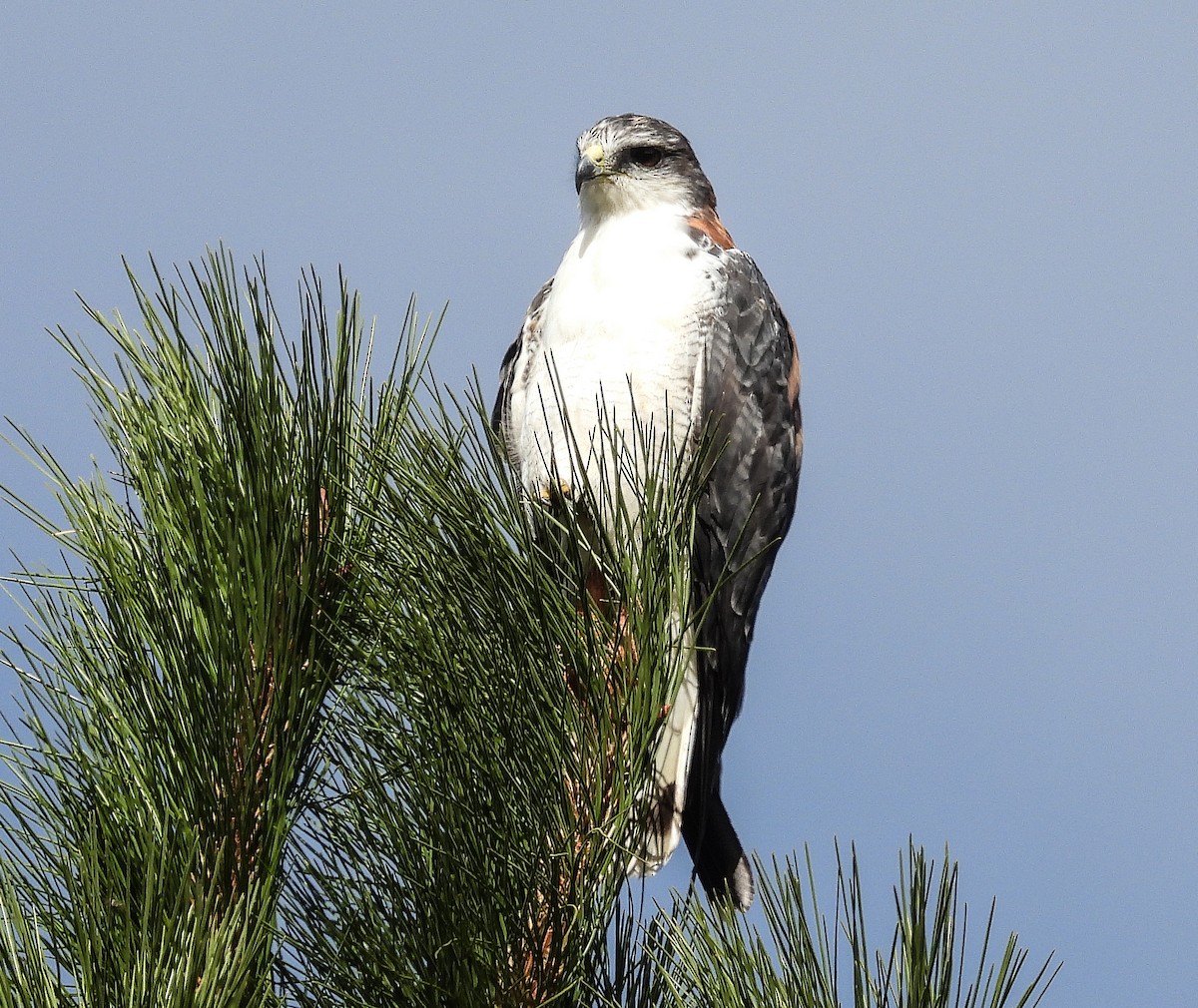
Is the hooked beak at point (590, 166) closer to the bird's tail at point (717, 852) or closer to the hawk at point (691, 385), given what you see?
the hawk at point (691, 385)

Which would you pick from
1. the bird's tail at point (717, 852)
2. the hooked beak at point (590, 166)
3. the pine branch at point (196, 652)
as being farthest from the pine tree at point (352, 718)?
the hooked beak at point (590, 166)

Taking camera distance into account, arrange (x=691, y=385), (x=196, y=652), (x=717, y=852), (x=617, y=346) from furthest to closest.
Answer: (x=691, y=385), (x=617, y=346), (x=717, y=852), (x=196, y=652)

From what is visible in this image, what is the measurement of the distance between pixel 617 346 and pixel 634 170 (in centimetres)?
112

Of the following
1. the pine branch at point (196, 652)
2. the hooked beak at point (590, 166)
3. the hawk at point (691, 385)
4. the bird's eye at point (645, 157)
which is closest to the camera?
the pine branch at point (196, 652)

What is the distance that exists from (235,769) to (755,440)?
8.43 feet

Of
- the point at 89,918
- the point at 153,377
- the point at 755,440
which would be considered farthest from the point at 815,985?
the point at 755,440

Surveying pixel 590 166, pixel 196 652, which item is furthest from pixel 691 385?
pixel 196 652

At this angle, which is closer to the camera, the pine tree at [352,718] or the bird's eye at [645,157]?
the pine tree at [352,718]

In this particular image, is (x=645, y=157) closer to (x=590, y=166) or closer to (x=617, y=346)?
(x=590, y=166)

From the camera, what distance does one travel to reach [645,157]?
4.88 meters

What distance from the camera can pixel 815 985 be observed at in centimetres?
202

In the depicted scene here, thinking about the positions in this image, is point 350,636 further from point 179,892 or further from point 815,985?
point 815,985

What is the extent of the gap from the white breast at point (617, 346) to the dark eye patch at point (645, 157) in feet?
1.90

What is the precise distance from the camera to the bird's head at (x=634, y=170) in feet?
15.6
